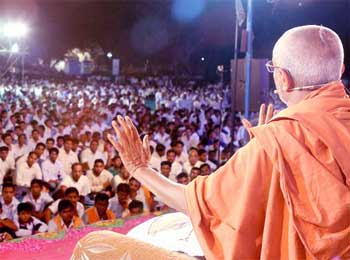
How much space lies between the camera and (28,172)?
661 centimetres

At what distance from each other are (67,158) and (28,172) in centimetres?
83

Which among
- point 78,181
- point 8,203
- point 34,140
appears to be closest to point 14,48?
point 34,140

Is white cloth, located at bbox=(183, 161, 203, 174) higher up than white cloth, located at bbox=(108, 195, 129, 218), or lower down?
higher up

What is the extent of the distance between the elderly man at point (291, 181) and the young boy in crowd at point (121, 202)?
3.90m

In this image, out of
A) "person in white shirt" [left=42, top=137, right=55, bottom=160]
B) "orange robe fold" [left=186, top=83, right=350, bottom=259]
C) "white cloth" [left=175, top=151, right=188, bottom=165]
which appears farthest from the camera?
"white cloth" [left=175, top=151, right=188, bottom=165]

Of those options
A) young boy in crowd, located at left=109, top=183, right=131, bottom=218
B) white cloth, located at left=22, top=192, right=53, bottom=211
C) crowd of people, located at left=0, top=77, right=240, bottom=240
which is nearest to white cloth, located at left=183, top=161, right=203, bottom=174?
crowd of people, located at left=0, top=77, right=240, bottom=240

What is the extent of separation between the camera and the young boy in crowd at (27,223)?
4.76 metres

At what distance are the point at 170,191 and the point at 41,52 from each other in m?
24.3

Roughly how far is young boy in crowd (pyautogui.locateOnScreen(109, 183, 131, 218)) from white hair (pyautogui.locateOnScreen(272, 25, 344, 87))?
4085 millimetres

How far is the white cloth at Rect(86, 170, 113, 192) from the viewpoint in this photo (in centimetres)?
642

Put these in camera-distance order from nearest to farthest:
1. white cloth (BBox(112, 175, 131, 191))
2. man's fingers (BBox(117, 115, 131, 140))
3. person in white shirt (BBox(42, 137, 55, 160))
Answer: man's fingers (BBox(117, 115, 131, 140)) < white cloth (BBox(112, 175, 131, 191)) < person in white shirt (BBox(42, 137, 55, 160))

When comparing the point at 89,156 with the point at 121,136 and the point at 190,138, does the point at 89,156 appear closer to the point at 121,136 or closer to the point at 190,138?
the point at 190,138

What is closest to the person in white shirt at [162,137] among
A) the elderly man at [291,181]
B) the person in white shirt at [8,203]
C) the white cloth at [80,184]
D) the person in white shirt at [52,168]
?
the person in white shirt at [52,168]

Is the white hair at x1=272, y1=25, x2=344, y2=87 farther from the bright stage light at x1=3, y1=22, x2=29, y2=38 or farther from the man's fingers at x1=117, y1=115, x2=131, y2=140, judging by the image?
the bright stage light at x1=3, y1=22, x2=29, y2=38
